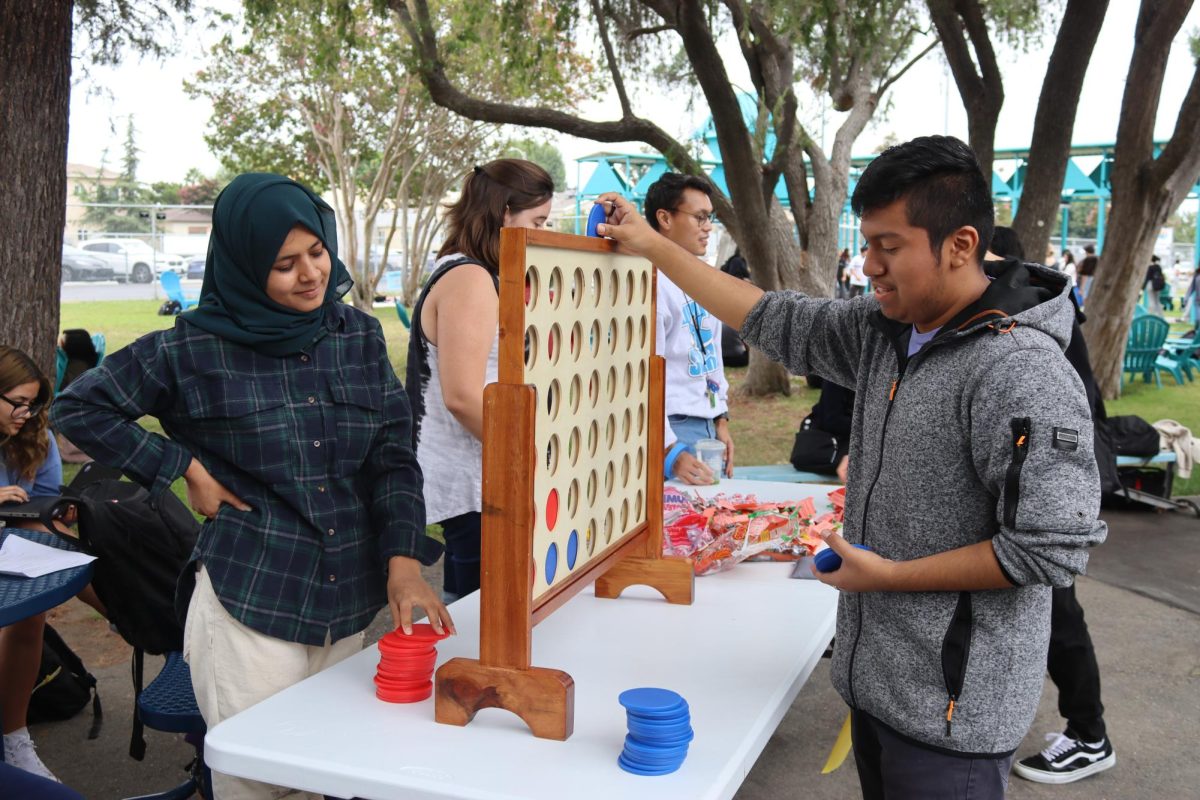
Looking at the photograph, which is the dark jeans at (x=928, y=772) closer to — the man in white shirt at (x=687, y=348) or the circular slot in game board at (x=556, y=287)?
the circular slot in game board at (x=556, y=287)

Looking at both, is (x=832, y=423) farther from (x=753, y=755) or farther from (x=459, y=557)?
(x=753, y=755)

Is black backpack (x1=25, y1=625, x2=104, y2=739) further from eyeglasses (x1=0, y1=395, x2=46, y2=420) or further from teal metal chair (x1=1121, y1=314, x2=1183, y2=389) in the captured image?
teal metal chair (x1=1121, y1=314, x2=1183, y2=389)

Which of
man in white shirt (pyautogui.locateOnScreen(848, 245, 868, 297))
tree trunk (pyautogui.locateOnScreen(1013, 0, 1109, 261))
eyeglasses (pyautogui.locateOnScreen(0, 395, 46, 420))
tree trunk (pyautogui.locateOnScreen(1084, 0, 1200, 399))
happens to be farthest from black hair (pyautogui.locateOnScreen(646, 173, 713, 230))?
man in white shirt (pyautogui.locateOnScreen(848, 245, 868, 297))

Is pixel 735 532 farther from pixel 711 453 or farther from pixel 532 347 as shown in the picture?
pixel 532 347

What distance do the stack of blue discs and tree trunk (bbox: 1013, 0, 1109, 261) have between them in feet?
24.0

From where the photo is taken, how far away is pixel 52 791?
75.0 inches

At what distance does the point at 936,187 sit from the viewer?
5.36ft

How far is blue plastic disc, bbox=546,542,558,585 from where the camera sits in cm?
189

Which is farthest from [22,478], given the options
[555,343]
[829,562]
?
[829,562]

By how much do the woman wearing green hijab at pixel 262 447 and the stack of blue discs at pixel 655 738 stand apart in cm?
51

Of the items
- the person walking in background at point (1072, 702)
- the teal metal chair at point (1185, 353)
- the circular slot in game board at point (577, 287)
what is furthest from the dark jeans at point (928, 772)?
the teal metal chair at point (1185, 353)

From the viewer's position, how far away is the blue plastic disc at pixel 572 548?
201 cm

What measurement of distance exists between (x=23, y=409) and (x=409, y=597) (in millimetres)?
2308

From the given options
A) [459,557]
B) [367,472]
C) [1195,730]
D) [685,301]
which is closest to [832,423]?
[685,301]
